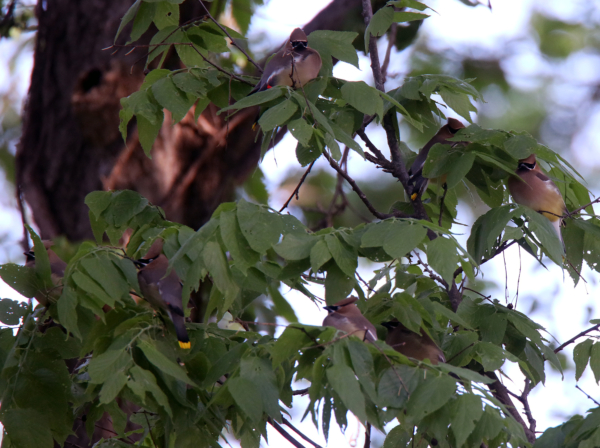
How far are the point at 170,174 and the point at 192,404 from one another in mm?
2168

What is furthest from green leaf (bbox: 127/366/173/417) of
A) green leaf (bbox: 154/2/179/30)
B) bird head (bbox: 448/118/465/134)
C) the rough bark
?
the rough bark

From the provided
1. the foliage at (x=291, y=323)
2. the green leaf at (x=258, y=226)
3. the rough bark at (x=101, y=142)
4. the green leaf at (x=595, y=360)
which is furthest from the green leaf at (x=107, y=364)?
the rough bark at (x=101, y=142)

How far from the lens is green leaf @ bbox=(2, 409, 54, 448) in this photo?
161 cm

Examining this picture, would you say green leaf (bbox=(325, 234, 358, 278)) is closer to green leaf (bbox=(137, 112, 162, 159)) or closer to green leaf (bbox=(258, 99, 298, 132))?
green leaf (bbox=(258, 99, 298, 132))

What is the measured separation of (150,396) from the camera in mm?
1546

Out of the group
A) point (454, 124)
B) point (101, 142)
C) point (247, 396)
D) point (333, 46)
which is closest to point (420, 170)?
point (454, 124)

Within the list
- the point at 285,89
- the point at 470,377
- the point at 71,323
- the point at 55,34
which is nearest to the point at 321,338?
the point at 470,377

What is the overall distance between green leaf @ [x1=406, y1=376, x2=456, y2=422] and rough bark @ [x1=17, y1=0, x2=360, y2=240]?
242 cm

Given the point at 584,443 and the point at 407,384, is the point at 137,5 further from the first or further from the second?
the point at 584,443

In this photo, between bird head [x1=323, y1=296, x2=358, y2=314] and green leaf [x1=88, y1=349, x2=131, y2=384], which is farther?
bird head [x1=323, y1=296, x2=358, y2=314]

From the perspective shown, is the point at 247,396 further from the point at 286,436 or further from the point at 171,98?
the point at 171,98

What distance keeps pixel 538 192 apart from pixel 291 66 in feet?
2.90

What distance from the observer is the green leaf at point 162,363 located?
1440mm

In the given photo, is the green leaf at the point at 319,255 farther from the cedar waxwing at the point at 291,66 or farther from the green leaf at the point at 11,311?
the green leaf at the point at 11,311
